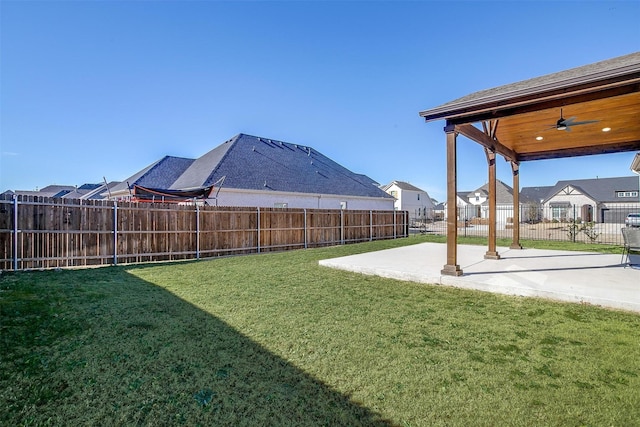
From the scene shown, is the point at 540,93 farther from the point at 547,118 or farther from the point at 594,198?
the point at 594,198

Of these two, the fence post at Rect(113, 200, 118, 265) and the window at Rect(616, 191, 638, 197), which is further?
the window at Rect(616, 191, 638, 197)

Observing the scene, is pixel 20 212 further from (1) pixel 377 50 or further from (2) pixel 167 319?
(1) pixel 377 50

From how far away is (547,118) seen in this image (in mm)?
6316

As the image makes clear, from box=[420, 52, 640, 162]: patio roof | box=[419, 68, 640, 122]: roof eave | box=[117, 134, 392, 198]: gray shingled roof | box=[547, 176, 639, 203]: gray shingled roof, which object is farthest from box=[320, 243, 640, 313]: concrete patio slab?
box=[547, 176, 639, 203]: gray shingled roof

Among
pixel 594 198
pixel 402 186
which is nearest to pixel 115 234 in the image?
pixel 402 186

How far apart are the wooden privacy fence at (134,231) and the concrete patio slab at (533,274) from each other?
4704mm

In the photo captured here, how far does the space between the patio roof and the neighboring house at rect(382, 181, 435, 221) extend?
3540 cm

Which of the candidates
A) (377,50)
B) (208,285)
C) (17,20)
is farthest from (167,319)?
(377,50)

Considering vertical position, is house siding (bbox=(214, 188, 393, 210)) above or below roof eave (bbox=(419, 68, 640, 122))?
below

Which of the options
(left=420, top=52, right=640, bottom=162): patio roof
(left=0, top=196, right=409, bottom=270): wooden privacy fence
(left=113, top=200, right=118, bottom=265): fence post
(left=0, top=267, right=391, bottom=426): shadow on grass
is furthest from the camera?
(left=113, top=200, right=118, bottom=265): fence post

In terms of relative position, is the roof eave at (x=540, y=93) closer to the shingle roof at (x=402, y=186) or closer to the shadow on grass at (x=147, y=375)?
the shadow on grass at (x=147, y=375)

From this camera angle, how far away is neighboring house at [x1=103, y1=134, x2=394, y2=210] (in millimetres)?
16062

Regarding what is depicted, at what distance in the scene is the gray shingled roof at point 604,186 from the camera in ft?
121

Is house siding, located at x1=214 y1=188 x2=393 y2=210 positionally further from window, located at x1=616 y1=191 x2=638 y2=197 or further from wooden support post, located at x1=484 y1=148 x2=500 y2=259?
window, located at x1=616 y1=191 x2=638 y2=197
